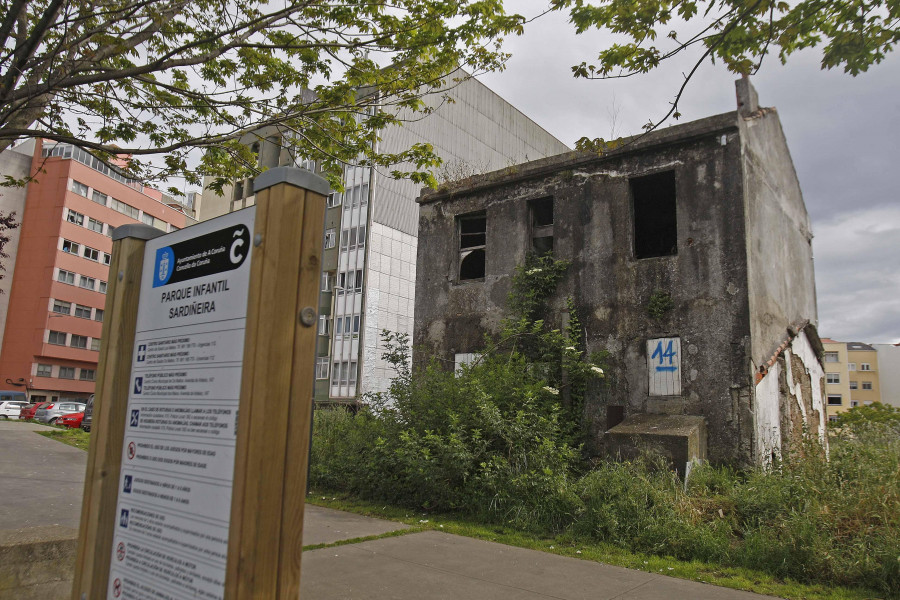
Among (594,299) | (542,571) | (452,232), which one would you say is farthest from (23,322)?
(542,571)

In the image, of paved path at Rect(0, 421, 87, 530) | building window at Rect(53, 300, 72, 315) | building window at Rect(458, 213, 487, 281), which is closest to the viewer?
paved path at Rect(0, 421, 87, 530)

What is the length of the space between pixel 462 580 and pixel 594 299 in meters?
7.24

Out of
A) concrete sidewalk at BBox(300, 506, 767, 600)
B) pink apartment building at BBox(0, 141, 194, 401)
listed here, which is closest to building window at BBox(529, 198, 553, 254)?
concrete sidewalk at BBox(300, 506, 767, 600)

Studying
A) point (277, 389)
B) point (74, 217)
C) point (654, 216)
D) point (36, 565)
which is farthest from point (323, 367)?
point (277, 389)

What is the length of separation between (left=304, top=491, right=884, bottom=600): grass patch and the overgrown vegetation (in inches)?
7.3

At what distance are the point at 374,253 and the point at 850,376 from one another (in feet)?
256

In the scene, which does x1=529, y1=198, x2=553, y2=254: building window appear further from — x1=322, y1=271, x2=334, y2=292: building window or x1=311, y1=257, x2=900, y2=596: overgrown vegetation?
x1=322, y1=271, x2=334, y2=292: building window

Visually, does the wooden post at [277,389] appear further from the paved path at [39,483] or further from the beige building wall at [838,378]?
the beige building wall at [838,378]

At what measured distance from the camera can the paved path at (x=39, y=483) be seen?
742 cm

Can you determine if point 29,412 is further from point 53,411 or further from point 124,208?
point 124,208

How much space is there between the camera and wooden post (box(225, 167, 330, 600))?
7.49 ft

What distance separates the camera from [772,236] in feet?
40.0

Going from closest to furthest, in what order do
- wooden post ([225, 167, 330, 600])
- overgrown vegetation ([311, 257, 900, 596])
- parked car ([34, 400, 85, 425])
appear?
wooden post ([225, 167, 330, 600]), overgrown vegetation ([311, 257, 900, 596]), parked car ([34, 400, 85, 425])

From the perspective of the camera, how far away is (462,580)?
572 centimetres
